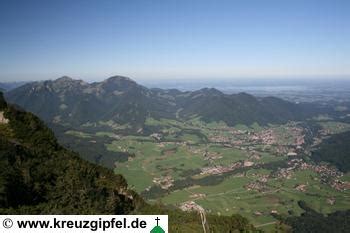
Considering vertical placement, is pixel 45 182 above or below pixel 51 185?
above

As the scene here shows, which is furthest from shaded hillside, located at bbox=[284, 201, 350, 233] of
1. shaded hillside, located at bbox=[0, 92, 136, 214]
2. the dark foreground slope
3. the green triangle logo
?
the green triangle logo

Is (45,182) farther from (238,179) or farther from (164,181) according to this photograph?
(238,179)

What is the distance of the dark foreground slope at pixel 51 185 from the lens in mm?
35469

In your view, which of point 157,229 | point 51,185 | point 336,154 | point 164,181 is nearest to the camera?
point 157,229

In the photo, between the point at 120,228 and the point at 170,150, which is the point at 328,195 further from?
the point at 120,228

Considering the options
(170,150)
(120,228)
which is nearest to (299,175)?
(170,150)

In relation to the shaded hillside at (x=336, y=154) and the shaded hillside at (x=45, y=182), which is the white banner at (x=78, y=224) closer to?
the shaded hillside at (x=45, y=182)

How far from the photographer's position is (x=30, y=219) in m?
17.5

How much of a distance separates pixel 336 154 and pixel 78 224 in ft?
607

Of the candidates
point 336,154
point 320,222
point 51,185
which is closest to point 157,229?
point 51,185

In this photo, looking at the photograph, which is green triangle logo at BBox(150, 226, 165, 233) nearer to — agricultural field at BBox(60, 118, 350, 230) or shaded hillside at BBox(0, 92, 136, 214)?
shaded hillside at BBox(0, 92, 136, 214)

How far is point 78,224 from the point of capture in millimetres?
17547

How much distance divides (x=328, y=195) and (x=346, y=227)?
32.0m

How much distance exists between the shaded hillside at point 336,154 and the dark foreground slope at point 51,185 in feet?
441
